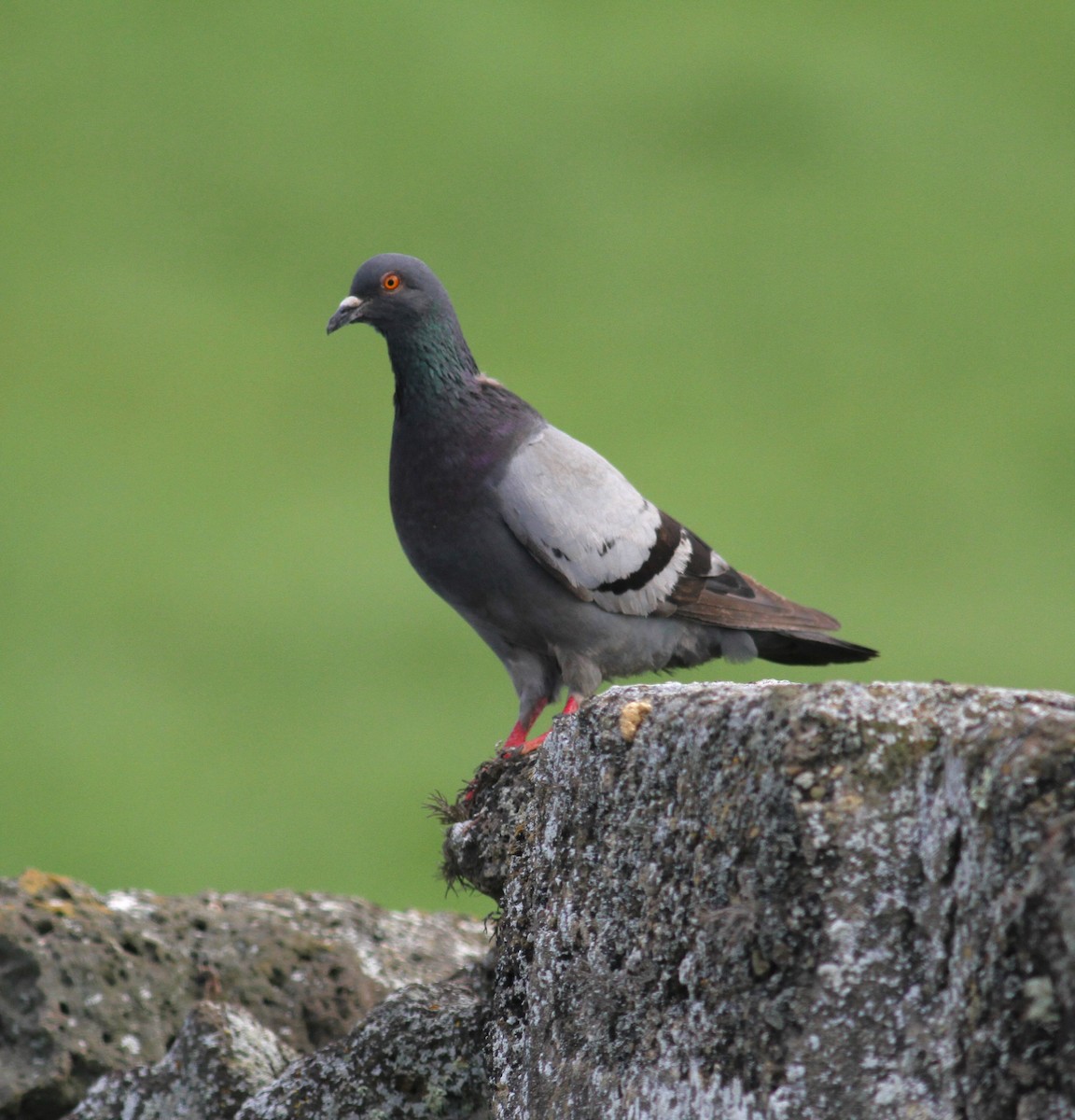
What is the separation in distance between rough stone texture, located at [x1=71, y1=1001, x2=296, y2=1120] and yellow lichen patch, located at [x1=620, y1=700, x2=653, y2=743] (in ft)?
6.00

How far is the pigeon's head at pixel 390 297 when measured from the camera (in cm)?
522

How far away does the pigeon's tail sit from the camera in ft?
18.2

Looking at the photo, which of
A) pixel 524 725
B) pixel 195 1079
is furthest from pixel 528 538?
pixel 195 1079

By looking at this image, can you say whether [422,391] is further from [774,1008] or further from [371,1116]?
[774,1008]

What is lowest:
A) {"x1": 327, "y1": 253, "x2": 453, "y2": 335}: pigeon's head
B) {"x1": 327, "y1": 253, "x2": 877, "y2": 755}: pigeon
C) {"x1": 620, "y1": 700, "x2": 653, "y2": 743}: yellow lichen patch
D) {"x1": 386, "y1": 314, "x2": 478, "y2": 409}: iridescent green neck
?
{"x1": 620, "y1": 700, "x2": 653, "y2": 743}: yellow lichen patch

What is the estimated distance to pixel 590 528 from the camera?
489 cm

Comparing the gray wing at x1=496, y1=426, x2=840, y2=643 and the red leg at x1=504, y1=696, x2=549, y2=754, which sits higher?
the gray wing at x1=496, y1=426, x2=840, y2=643

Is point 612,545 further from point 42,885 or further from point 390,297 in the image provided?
point 42,885

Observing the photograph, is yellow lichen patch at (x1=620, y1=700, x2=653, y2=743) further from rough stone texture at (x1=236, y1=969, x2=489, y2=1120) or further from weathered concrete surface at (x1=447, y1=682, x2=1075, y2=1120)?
rough stone texture at (x1=236, y1=969, x2=489, y2=1120)

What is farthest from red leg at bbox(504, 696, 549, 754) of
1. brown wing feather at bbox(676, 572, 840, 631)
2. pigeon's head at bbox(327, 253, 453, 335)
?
pigeon's head at bbox(327, 253, 453, 335)

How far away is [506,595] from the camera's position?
4797 mm

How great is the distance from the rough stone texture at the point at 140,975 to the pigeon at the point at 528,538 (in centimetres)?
97

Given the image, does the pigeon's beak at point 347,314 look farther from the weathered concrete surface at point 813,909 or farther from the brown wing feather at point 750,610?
the weathered concrete surface at point 813,909

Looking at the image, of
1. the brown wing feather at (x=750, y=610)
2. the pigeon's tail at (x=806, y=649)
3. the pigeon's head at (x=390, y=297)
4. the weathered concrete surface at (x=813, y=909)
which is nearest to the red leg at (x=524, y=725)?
the brown wing feather at (x=750, y=610)
